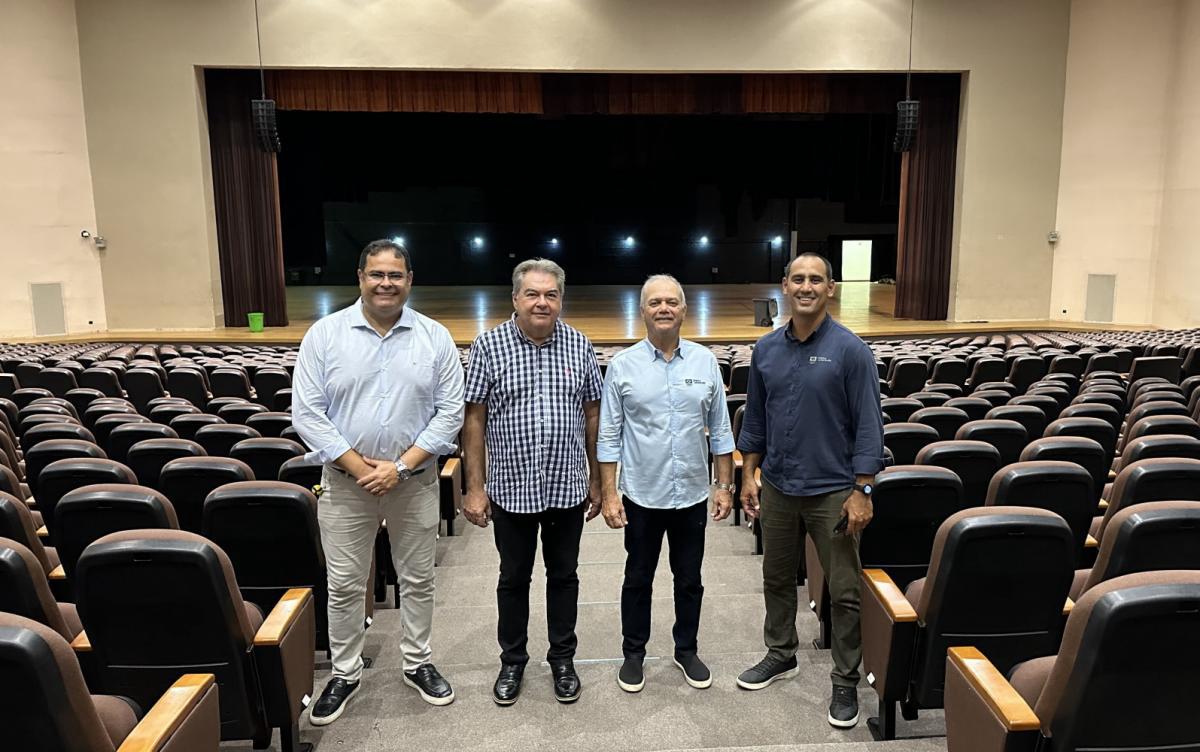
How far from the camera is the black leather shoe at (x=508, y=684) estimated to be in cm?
288

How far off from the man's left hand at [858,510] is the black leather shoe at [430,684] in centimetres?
152

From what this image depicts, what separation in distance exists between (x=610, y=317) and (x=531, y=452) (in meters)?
12.8

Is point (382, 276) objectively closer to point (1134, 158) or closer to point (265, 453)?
point (265, 453)

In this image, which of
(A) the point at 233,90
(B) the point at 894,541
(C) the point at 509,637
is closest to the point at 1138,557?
(B) the point at 894,541

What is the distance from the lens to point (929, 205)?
15.1 m

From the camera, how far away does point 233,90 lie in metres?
14.4

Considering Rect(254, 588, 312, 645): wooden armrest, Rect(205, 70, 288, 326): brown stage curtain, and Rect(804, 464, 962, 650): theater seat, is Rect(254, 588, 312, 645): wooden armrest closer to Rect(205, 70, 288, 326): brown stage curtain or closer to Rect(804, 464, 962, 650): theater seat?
Rect(804, 464, 962, 650): theater seat

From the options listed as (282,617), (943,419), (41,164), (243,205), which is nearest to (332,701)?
(282,617)

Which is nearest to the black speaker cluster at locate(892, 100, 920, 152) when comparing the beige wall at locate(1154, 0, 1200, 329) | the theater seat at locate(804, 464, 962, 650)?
the beige wall at locate(1154, 0, 1200, 329)

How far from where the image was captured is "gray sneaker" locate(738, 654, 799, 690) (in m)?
2.96

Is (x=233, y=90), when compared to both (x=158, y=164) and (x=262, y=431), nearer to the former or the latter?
(x=158, y=164)

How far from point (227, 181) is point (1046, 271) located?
14.8 m

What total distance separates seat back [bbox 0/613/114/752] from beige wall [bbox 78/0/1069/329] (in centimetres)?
1349

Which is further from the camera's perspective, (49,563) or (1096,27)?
(1096,27)
